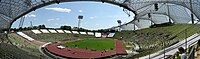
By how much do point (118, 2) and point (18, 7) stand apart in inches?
584

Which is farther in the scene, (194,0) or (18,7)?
(18,7)

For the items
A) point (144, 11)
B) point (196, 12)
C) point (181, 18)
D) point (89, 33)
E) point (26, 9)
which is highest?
point (26, 9)

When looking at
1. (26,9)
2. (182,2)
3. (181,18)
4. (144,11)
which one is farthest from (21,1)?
(181,18)

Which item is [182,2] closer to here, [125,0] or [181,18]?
[125,0]

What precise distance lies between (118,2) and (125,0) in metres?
1.32

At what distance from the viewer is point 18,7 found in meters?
38.8

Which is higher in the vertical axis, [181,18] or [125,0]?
[125,0]

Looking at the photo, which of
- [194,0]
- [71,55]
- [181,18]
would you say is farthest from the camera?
[181,18]

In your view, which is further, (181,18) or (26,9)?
(181,18)

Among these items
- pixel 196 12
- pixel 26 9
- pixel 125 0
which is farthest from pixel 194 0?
pixel 26 9

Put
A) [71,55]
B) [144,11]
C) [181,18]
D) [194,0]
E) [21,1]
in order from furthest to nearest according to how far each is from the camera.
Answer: [181,18] → [144,11] → [71,55] → [21,1] → [194,0]

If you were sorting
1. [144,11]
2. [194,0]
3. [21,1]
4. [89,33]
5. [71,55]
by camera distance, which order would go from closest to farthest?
[194,0]
[21,1]
[71,55]
[144,11]
[89,33]

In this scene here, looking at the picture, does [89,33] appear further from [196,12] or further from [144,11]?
[196,12]

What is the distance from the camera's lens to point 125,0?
3803 cm
